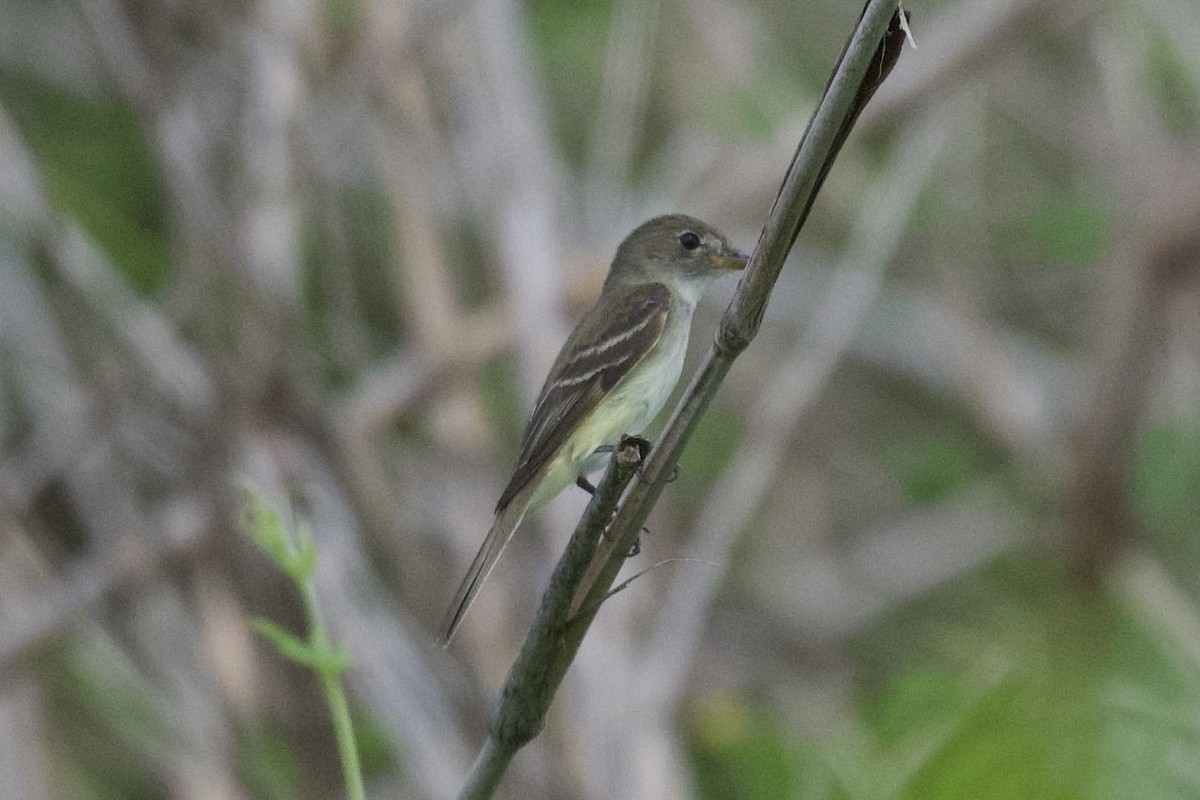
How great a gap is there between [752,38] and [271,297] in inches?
84.0

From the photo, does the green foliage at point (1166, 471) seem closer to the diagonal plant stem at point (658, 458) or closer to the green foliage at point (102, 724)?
the green foliage at point (102, 724)

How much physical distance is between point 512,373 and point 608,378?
2212mm

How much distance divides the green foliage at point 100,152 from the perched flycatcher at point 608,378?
7.64 feet

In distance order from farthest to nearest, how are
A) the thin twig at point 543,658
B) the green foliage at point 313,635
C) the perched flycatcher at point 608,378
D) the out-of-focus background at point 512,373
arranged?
the out-of-focus background at point 512,373 < the perched flycatcher at point 608,378 < the green foliage at point 313,635 < the thin twig at point 543,658

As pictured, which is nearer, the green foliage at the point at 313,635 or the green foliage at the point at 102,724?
the green foliage at the point at 313,635

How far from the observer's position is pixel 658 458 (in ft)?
Result: 4.14

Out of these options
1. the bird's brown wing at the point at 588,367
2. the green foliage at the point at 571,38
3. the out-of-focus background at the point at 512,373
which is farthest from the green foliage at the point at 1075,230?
the bird's brown wing at the point at 588,367

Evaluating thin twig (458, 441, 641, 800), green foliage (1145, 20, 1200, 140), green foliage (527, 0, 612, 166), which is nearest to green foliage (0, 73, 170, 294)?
green foliage (527, 0, 612, 166)

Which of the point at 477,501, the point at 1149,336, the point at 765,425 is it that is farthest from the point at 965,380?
the point at 477,501

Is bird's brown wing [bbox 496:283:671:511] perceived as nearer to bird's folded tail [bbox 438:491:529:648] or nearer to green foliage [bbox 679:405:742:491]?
bird's folded tail [bbox 438:491:529:648]

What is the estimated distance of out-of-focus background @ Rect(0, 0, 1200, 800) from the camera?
3.56 m

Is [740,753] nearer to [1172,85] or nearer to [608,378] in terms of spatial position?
[608,378]

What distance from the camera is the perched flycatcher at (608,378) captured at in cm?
232

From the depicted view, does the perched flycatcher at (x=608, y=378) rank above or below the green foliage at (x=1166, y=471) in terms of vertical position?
above
